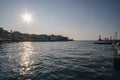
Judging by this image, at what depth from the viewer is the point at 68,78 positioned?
12742mm

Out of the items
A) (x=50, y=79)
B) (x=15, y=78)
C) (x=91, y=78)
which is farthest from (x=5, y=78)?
(x=91, y=78)

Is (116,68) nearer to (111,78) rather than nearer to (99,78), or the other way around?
(111,78)

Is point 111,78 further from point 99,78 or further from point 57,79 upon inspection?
point 57,79

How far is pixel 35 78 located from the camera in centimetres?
1261

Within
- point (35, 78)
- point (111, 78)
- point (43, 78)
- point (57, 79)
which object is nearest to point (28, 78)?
point (35, 78)

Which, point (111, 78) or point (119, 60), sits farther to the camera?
point (119, 60)

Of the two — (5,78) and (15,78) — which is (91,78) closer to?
(15,78)

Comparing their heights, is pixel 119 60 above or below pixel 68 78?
above

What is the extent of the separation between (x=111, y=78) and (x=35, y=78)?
9588 mm

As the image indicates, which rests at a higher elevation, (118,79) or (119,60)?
(119,60)

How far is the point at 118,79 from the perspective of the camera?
496 inches

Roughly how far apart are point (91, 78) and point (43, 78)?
599 cm

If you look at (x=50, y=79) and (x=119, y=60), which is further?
(x=119, y=60)

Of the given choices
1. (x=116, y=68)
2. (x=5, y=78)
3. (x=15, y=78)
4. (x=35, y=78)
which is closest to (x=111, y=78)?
(x=116, y=68)
